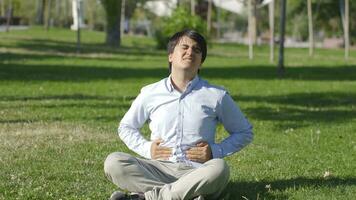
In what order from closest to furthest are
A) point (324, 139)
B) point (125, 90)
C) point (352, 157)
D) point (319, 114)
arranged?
point (352, 157), point (324, 139), point (319, 114), point (125, 90)

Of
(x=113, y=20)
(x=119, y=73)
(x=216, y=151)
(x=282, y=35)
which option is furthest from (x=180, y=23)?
(x=216, y=151)

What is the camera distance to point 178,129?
6.04 metres

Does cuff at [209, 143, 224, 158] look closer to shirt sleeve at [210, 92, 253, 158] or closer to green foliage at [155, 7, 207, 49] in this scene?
shirt sleeve at [210, 92, 253, 158]

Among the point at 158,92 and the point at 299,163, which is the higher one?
the point at 158,92

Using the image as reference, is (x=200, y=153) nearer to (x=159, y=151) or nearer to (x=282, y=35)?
(x=159, y=151)

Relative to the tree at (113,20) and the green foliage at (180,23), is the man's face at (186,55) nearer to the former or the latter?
the green foliage at (180,23)

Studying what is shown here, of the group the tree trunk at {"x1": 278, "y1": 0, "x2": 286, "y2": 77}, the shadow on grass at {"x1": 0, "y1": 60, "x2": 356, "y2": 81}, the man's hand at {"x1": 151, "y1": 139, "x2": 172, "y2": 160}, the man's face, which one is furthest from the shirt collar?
the tree trunk at {"x1": 278, "y1": 0, "x2": 286, "y2": 77}

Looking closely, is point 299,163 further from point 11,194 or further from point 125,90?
point 125,90

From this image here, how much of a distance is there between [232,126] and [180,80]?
594 mm

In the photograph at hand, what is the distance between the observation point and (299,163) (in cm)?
812

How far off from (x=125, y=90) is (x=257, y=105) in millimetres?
3675

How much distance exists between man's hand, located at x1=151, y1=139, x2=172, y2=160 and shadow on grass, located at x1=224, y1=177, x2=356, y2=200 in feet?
2.01

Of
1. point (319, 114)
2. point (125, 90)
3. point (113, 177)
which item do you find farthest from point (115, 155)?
point (125, 90)

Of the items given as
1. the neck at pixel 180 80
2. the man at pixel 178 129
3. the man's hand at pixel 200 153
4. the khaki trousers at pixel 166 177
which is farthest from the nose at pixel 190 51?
the khaki trousers at pixel 166 177
